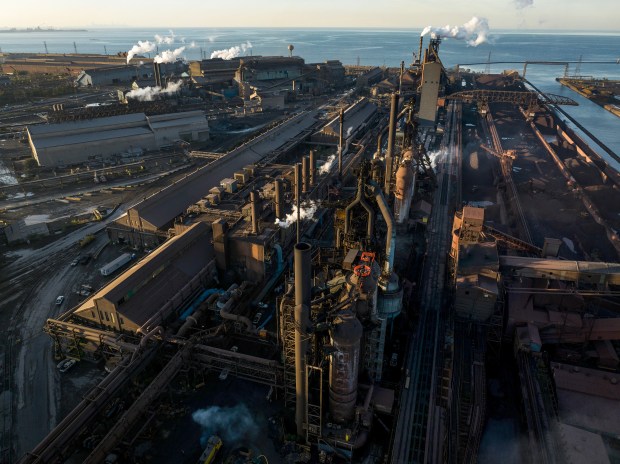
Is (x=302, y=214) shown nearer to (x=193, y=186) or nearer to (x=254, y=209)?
(x=254, y=209)

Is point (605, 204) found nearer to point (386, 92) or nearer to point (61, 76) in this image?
point (386, 92)

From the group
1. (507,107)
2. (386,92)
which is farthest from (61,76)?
(507,107)

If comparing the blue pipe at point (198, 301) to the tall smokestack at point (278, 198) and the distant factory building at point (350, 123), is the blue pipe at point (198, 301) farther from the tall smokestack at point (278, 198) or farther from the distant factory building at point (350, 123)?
the distant factory building at point (350, 123)

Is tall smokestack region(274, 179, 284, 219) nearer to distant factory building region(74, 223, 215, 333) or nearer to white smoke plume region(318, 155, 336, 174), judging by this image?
distant factory building region(74, 223, 215, 333)

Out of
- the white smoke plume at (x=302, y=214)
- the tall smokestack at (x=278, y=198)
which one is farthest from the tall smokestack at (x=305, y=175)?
the tall smokestack at (x=278, y=198)

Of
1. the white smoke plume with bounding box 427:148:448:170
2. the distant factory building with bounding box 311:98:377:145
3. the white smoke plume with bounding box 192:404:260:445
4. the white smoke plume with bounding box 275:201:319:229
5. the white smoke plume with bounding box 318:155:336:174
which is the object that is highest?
the distant factory building with bounding box 311:98:377:145

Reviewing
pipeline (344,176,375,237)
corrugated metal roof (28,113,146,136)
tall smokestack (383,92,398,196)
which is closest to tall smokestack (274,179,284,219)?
tall smokestack (383,92,398,196)
